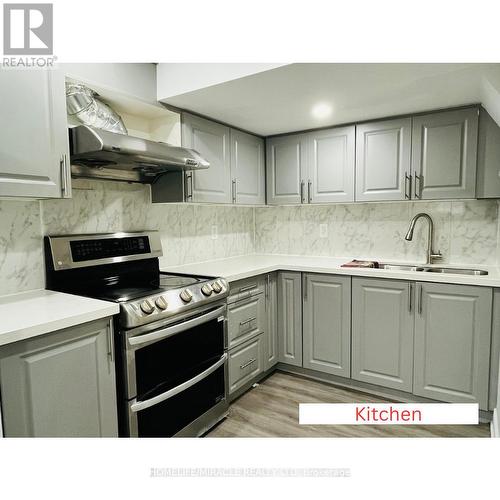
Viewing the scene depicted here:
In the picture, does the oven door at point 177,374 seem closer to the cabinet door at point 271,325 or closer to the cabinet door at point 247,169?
the cabinet door at point 271,325

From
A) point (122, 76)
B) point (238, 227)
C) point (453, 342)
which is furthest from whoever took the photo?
point (238, 227)

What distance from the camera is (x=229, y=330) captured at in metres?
2.33

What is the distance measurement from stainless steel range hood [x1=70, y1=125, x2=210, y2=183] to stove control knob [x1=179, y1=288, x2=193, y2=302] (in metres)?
0.69

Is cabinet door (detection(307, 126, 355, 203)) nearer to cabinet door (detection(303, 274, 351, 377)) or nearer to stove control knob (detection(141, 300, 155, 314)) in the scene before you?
cabinet door (detection(303, 274, 351, 377))

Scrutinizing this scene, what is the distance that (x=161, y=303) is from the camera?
1.69 metres

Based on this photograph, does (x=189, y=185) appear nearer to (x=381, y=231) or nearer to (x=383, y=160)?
(x=383, y=160)

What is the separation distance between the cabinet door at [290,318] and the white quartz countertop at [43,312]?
1.51 meters

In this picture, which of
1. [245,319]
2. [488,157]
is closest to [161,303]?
[245,319]

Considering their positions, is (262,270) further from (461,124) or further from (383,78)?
(461,124)

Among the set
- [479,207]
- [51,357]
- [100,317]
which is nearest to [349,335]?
[479,207]

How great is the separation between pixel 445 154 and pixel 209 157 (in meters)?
1.58

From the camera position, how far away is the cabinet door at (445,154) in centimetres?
230

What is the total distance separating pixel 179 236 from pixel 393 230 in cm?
167

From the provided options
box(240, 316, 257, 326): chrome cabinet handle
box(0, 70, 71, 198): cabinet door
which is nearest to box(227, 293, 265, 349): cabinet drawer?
box(240, 316, 257, 326): chrome cabinet handle
